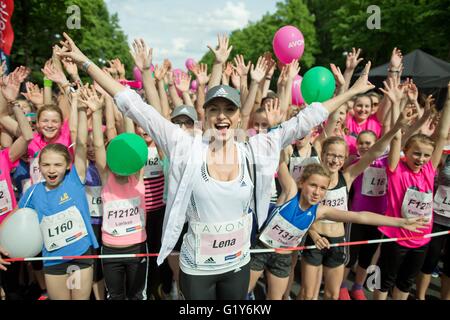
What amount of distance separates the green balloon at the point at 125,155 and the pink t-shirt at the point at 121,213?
207mm

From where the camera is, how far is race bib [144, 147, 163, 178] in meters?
3.49

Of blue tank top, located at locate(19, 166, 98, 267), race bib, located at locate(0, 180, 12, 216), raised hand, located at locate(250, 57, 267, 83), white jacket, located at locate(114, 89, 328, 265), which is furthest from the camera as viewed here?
raised hand, located at locate(250, 57, 267, 83)

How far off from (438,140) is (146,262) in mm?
3087

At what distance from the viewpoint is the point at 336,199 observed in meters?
3.40

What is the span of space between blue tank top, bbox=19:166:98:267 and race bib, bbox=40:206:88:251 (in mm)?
20

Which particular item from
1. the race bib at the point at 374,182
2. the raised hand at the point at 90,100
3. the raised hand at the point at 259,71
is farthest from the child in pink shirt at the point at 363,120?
the raised hand at the point at 90,100

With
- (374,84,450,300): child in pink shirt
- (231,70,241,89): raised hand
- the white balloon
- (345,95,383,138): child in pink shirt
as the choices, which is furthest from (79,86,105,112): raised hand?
(345,95,383,138): child in pink shirt

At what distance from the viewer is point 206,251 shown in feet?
7.36

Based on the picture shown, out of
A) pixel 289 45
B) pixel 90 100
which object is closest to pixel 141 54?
pixel 90 100

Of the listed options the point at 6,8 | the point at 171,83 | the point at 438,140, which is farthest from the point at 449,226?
the point at 6,8

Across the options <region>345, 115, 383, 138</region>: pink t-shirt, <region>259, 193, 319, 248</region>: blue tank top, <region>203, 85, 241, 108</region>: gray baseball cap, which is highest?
<region>203, 85, 241, 108</region>: gray baseball cap

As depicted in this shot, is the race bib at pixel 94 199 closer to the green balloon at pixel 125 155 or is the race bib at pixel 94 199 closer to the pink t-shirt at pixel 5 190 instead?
the green balloon at pixel 125 155

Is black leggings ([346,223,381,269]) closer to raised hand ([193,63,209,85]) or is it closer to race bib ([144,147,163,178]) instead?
race bib ([144,147,163,178])

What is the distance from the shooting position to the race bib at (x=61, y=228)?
→ 286 cm
